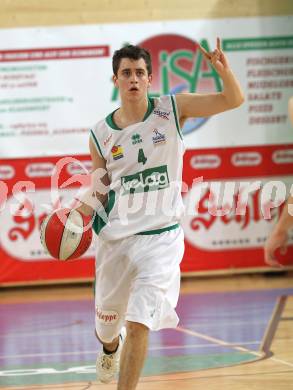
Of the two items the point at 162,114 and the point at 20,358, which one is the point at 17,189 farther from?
the point at 162,114

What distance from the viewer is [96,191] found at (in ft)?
20.1

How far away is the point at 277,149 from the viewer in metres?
12.8

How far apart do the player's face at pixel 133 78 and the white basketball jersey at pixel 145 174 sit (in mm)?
170

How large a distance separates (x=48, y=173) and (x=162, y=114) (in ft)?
21.7

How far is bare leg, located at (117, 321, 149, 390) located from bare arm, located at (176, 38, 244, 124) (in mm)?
1487

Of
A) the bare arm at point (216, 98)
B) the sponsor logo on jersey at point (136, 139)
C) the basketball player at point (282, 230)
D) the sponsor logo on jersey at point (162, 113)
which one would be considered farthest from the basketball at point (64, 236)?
the basketball player at point (282, 230)

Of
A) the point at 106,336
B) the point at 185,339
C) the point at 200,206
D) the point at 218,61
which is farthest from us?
the point at 200,206

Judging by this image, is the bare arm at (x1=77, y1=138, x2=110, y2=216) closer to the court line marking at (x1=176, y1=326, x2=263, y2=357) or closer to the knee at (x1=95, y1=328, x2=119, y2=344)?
the knee at (x1=95, y1=328, x2=119, y2=344)

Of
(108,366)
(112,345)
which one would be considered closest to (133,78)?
(112,345)

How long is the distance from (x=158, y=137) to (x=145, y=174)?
273mm

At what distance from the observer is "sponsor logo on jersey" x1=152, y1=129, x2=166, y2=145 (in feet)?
19.4

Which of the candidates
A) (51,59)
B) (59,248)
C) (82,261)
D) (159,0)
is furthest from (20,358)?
(159,0)

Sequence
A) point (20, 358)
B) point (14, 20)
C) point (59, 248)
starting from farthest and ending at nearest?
point (14, 20)
point (20, 358)
point (59, 248)

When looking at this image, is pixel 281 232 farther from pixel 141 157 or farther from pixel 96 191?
pixel 96 191
